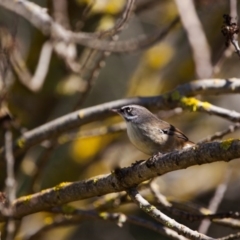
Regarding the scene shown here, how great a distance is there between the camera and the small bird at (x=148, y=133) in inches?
178

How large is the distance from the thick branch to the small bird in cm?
87

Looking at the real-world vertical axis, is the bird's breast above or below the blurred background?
above

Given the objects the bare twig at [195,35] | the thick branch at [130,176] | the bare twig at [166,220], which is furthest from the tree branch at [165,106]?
the bare twig at [166,220]

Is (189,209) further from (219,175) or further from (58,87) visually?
(219,175)

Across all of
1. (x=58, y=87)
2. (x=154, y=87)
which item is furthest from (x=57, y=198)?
(x=154, y=87)

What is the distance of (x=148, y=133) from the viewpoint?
456cm

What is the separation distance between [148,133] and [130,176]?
1069 millimetres

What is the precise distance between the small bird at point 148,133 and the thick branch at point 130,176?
0.87 m

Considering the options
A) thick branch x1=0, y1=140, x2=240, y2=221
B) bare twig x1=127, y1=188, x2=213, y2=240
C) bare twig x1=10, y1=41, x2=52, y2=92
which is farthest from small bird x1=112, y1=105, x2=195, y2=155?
bare twig x1=10, y1=41, x2=52, y2=92

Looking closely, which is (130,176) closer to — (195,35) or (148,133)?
(148,133)

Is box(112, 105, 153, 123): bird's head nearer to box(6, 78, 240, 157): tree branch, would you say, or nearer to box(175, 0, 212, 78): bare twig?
box(6, 78, 240, 157): tree branch

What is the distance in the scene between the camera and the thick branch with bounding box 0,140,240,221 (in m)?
3.03

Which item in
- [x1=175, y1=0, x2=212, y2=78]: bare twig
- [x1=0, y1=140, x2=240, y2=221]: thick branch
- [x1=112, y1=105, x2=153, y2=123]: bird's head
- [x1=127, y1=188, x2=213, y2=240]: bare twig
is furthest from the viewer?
[x1=175, y1=0, x2=212, y2=78]: bare twig

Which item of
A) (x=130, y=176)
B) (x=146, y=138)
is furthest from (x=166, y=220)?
(x=146, y=138)
